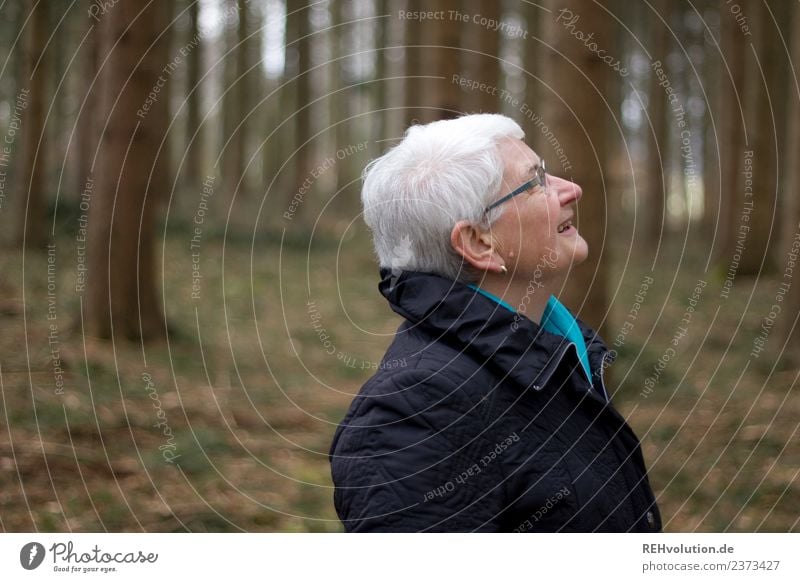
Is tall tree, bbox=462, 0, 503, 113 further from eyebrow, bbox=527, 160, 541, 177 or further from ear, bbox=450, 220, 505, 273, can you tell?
ear, bbox=450, 220, 505, 273

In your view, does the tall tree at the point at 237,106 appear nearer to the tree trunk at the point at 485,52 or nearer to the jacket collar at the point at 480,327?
the tree trunk at the point at 485,52

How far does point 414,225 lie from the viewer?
2045 millimetres

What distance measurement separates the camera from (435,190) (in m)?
2.03

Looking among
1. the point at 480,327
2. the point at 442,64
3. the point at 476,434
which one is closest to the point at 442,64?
the point at 442,64

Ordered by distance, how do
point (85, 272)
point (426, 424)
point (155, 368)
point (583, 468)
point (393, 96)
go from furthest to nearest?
point (393, 96), point (85, 272), point (155, 368), point (583, 468), point (426, 424)

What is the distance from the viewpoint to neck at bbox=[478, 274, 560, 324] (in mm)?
2086

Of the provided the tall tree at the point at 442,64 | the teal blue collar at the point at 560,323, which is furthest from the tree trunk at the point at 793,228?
the teal blue collar at the point at 560,323

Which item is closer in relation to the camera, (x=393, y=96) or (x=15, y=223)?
(x=15, y=223)

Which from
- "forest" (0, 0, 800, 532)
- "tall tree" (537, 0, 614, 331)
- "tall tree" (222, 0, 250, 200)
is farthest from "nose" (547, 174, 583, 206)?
"tall tree" (222, 0, 250, 200)

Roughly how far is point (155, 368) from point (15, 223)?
16.0ft

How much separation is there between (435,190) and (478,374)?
0.44 metres
